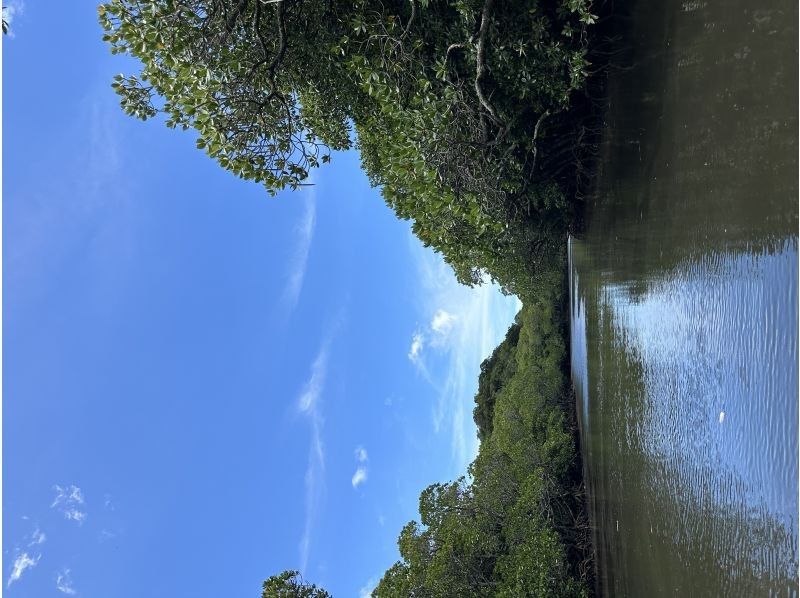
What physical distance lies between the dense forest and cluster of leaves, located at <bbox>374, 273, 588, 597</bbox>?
68 mm

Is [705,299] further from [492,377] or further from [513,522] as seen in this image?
[492,377]

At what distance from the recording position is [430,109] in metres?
10.6

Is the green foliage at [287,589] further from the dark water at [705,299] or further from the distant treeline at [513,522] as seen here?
the dark water at [705,299]

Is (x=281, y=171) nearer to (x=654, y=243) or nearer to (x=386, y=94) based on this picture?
(x=386, y=94)

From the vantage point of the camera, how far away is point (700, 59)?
8.41m

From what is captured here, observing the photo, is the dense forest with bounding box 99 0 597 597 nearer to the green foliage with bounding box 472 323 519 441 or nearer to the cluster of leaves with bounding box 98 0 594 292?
the cluster of leaves with bounding box 98 0 594 292

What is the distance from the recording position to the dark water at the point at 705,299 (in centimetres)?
632

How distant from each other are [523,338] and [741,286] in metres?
23.7

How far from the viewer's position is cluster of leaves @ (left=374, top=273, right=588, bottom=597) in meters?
13.5

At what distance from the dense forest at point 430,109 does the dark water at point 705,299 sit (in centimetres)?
181

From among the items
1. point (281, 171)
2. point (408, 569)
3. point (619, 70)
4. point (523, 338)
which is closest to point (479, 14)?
point (619, 70)

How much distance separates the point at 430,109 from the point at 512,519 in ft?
37.7

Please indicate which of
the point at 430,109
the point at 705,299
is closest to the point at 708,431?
the point at 705,299

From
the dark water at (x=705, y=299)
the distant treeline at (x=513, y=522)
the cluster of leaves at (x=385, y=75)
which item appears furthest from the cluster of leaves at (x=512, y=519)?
the cluster of leaves at (x=385, y=75)
